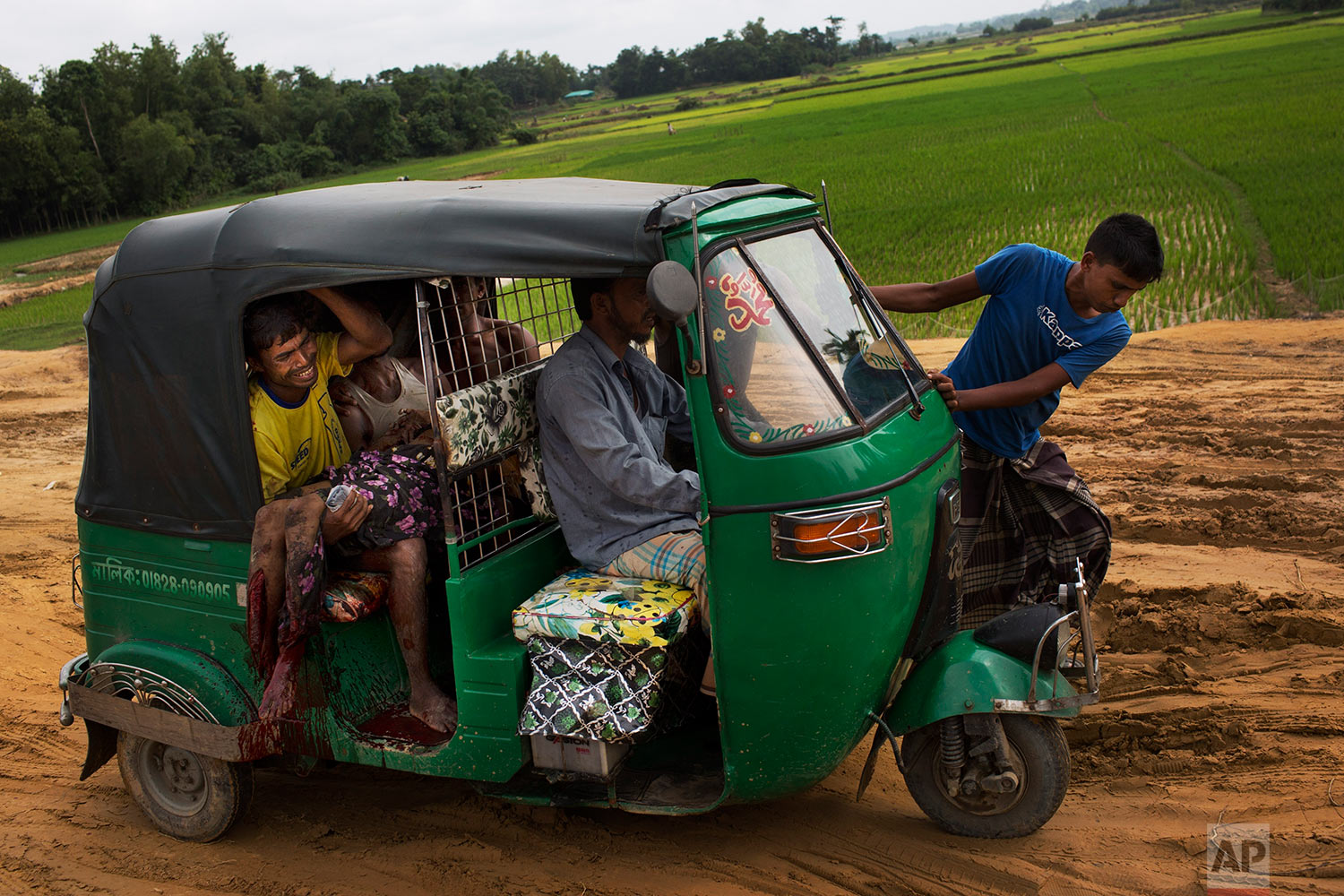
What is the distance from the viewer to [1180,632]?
4.87 m

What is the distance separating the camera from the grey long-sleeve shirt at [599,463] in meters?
3.34

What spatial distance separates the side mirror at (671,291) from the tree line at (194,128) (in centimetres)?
3349

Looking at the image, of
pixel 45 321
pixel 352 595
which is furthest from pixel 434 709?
pixel 45 321

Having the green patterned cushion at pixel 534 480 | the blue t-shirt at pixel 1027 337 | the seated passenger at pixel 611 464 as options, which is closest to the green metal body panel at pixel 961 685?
the seated passenger at pixel 611 464

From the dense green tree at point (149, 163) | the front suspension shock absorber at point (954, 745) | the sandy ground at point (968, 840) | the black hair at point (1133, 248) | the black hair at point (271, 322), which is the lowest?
the sandy ground at point (968, 840)

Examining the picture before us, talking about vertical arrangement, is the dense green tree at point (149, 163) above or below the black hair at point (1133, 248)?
above

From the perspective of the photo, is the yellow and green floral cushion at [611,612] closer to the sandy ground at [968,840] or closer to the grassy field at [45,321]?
the sandy ground at [968,840]

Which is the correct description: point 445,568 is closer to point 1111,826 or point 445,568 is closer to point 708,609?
point 708,609

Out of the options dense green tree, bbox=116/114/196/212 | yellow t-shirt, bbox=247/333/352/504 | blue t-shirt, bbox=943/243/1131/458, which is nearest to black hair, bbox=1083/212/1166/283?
blue t-shirt, bbox=943/243/1131/458

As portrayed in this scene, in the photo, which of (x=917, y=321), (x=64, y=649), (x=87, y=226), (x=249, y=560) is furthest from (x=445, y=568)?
(x=87, y=226)

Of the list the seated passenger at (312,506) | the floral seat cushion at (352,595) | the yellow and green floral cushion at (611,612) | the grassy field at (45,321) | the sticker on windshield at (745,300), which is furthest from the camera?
the grassy field at (45,321)

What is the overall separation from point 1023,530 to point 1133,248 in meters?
1.20

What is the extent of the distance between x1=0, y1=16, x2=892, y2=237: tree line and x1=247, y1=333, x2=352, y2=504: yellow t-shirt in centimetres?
3227

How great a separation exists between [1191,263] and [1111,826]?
11.2 m
